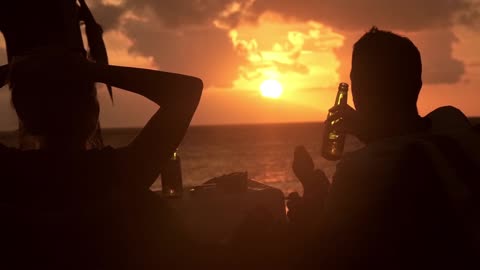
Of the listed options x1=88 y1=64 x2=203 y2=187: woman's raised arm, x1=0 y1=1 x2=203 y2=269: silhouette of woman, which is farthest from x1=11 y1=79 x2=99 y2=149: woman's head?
x1=88 y1=64 x2=203 y2=187: woman's raised arm

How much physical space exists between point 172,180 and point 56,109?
203 cm

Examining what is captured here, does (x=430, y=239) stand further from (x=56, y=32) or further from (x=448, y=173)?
(x=56, y=32)

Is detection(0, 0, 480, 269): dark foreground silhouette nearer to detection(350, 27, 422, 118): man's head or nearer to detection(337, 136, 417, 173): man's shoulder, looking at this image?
detection(337, 136, 417, 173): man's shoulder

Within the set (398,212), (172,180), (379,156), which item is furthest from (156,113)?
(172,180)

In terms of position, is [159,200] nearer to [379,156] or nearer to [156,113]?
[156,113]

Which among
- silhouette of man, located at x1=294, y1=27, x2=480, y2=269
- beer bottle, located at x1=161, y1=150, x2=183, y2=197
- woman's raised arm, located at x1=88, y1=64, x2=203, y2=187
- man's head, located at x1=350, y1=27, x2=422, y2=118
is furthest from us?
beer bottle, located at x1=161, y1=150, x2=183, y2=197

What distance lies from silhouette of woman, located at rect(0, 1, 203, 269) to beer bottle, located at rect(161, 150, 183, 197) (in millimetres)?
1739

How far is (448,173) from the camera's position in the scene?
5.51 feet

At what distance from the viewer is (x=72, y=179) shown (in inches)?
75.6

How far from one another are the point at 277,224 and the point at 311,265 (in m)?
0.19

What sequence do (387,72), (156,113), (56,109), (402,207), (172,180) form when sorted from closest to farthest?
(402,207), (56,109), (156,113), (387,72), (172,180)

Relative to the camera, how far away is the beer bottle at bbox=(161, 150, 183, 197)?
379 cm

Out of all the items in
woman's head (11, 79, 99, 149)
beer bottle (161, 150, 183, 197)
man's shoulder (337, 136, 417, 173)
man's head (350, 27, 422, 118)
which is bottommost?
beer bottle (161, 150, 183, 197)

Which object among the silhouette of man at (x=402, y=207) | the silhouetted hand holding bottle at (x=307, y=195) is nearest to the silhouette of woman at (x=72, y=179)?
the silhouetted hand holding bottle at (x=307, y=195)
